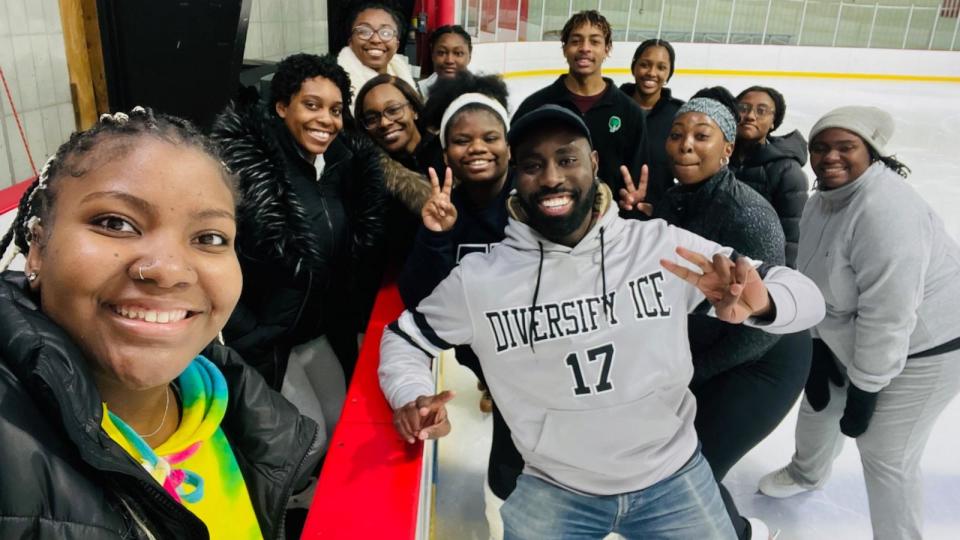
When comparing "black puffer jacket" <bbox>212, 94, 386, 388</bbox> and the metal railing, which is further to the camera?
the metal railing

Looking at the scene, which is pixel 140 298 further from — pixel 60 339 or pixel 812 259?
pixel 812 259

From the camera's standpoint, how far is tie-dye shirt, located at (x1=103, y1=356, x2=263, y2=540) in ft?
2.50

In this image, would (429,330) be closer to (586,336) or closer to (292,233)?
(586,336)

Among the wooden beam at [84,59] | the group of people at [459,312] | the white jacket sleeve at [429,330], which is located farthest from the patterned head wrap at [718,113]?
the wooden beam at [84,59]

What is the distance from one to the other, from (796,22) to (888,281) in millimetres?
16649

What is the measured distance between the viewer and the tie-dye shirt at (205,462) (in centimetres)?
76

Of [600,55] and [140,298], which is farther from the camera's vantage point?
[600,55]

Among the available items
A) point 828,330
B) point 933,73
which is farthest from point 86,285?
point 933,73

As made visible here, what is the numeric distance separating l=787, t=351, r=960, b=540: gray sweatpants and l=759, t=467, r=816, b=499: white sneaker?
0.36 m

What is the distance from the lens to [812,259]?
1865 mm

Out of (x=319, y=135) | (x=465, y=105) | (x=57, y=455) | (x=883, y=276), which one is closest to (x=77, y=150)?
(x=57, y=455)

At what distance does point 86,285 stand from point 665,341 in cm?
113

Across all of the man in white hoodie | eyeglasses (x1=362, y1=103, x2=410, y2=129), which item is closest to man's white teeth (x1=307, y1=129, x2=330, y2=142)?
eyeglasses (x1=362, y1=103, x2=410, y2=129)

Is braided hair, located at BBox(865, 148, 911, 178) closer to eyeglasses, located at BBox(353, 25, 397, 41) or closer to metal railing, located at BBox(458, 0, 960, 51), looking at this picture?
eyeglasses, located at BBox(353, 25, 397, 41)
